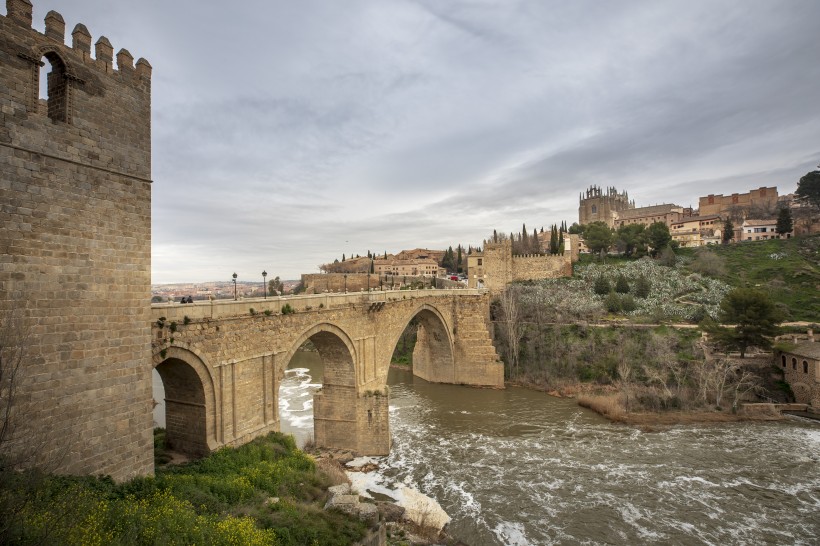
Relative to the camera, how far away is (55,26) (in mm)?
7418

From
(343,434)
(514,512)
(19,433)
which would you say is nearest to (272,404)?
(343,434)

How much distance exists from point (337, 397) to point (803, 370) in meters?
22.3

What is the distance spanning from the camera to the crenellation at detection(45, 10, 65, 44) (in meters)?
7.35

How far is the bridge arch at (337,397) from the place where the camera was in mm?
16688

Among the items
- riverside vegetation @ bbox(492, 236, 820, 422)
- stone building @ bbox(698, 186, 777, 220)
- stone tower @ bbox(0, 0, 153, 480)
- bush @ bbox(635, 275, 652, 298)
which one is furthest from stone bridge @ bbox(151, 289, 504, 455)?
stone building @ bbox(698, 186, 777, 220)

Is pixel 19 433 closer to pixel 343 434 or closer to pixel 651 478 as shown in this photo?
pixel 343 434

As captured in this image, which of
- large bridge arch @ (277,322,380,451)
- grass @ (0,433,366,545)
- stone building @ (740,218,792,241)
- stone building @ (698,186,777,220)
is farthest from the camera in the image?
stone building @ (698,186,777,220)

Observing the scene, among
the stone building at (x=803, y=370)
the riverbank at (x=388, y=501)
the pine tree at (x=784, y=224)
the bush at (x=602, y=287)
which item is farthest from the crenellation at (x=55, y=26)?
the pine tree at (x=784, y=224)

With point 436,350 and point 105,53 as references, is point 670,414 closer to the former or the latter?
point 436,350

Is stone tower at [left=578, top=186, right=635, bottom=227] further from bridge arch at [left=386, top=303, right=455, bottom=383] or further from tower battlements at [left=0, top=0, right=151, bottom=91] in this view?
tower battlements at [left=0, top=0, right=151, bottom=91]

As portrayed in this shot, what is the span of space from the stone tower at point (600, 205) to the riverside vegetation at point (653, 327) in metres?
36.5

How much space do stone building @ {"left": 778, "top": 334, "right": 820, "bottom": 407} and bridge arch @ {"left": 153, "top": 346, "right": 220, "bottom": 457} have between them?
83.5 ft

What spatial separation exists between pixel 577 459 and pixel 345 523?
10288 mm

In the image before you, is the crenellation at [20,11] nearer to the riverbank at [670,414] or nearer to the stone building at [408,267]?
the riverbank at [670,414]
